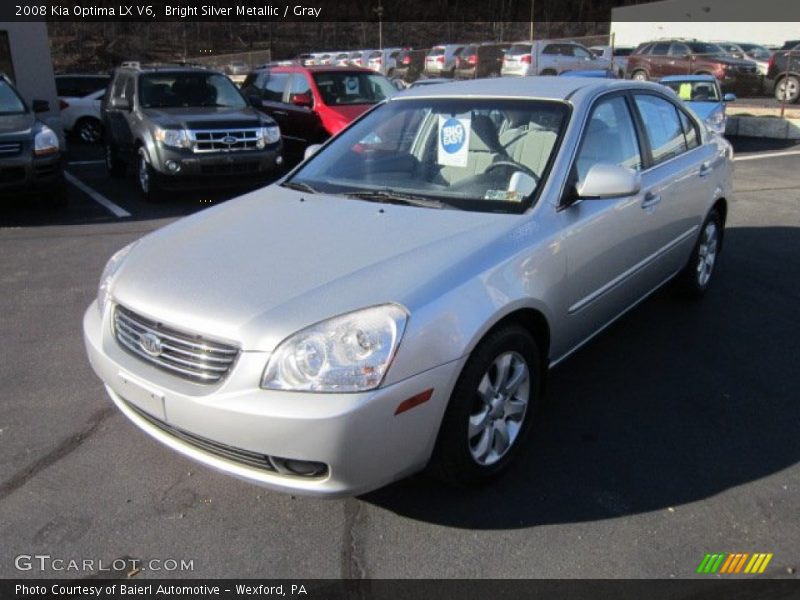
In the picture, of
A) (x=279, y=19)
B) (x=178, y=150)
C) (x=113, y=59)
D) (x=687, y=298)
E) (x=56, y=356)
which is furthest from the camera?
(x=279, y=19)

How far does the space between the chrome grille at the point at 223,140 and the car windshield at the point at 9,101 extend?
2.25 meters

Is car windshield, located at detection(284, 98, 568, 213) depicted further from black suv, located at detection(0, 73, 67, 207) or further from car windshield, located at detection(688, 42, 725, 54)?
car windshield, located at detection(688, 42, 725, 54)

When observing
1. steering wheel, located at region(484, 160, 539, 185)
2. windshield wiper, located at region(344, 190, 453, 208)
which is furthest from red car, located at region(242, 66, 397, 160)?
steering wheel, located at region(484, 160, 539, 185)

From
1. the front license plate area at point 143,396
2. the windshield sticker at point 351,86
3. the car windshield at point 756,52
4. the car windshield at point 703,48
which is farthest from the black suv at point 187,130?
the car windshield at point 756,52

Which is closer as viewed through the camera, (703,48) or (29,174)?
(29,174)

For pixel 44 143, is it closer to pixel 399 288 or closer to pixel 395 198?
pixel 395 198

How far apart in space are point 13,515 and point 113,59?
48.1m

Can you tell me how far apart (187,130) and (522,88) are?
5.96m

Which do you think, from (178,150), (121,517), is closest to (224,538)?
(121,517)

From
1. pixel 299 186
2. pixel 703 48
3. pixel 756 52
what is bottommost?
pixel 299 186

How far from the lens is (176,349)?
2.60 metres

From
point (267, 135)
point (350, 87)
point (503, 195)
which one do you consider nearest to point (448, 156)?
point (503, 195)

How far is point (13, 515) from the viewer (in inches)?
113
